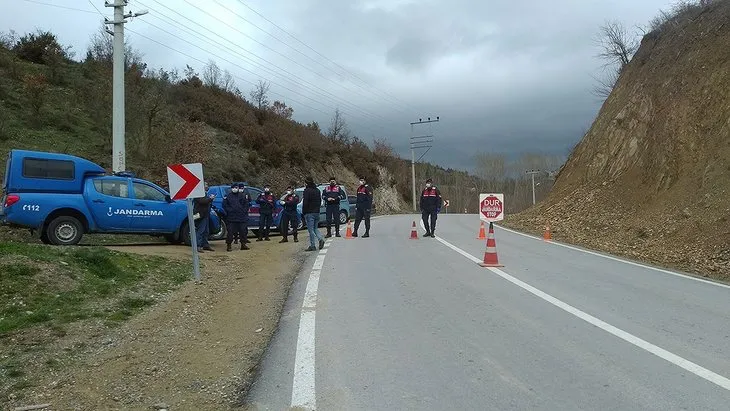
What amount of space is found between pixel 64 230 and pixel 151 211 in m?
2.08

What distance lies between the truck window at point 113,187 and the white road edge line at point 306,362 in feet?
24.4

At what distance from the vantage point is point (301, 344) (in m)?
6.16

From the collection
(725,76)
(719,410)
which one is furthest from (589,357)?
(725,76)

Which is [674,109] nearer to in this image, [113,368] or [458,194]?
[113,368]

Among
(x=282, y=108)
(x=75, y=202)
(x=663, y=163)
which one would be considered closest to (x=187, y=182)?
(x=75, y=202)

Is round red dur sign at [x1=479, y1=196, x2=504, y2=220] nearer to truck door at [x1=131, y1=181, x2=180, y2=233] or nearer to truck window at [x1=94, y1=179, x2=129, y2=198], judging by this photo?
truck door at [x1=131, y1=181, x2=180, y2=233]

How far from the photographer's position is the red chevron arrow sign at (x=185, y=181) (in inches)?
403

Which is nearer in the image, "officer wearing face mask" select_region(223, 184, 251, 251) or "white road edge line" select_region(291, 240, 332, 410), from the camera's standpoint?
"white road edge line" select_region(291, 240, 332, 410)

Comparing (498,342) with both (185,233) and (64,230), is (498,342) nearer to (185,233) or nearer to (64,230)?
(64,230)

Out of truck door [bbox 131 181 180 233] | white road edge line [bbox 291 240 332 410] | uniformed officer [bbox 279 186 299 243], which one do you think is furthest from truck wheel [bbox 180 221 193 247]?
white road edge line [bbox 291 240 332 410]

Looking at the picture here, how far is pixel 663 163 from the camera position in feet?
70.7

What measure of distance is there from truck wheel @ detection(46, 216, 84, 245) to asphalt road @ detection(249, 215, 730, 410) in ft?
19.7

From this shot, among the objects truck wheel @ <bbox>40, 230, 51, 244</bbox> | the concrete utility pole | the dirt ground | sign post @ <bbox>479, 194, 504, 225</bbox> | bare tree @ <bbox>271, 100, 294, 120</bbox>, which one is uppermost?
bare tree @ <bbox>271, 100, 294, 120</bbox>

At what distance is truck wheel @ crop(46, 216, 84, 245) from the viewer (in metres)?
12.9
